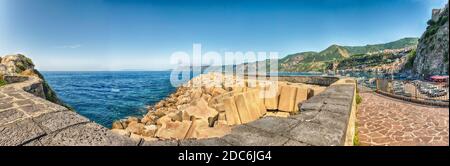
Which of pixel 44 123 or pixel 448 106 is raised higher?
pixel 448 106

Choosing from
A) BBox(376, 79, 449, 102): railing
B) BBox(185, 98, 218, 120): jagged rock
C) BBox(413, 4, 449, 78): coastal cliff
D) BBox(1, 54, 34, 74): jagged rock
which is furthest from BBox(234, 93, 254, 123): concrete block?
BBox(1, 54, 34, 74): jagged rock

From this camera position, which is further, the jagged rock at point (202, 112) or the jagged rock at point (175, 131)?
the jagged rock at point (202, 112)

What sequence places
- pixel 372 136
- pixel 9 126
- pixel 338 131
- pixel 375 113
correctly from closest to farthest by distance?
pixel 338 131
pixel 9 126
pixel 372 136
pixel 375 113

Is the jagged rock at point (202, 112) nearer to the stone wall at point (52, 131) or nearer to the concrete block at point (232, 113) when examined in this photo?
the concrete block at point (232, 113)

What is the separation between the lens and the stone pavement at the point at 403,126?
2.23m

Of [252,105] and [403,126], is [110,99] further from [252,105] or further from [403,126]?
[403,126]

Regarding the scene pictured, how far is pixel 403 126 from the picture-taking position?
367cm

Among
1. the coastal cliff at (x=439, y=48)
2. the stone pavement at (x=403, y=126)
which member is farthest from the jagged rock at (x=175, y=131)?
the coastal cliff at (x=439, y=48)

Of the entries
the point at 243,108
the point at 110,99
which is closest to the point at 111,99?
the point at 110,99
